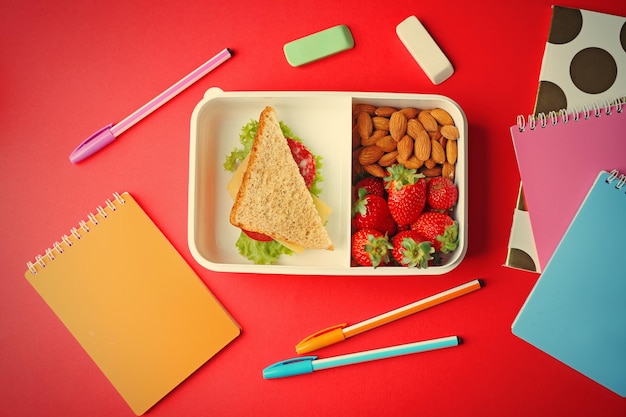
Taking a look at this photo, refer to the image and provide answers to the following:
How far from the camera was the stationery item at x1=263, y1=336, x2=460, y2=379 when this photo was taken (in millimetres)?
1314

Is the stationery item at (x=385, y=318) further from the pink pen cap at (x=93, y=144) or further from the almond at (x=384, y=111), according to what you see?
the pink pen cap at (x=93, y=144)

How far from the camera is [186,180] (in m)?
1.35

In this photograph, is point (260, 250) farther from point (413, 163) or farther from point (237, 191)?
point (413, 163)

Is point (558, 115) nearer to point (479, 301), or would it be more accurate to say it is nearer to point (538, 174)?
point (538, 174)

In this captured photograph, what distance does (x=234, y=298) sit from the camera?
1340 mm

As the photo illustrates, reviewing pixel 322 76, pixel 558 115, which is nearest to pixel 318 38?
pixel 322 76

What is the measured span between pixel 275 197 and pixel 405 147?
0.32 meters

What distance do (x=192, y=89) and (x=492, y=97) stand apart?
2.42 feet

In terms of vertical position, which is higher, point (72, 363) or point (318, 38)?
point (318, 38)

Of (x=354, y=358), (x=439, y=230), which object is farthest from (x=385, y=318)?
(x=439, y=230)

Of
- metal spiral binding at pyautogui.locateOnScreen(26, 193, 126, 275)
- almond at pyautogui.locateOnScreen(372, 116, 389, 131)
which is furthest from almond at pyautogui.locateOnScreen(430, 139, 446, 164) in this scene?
metal spiral binding at pyautogui.locateOnScreen(26, 193, 126, 275)

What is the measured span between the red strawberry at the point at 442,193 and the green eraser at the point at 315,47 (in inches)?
15.7

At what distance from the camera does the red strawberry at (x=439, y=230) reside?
1200mm

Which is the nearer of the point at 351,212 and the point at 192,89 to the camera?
the point at 351,212
